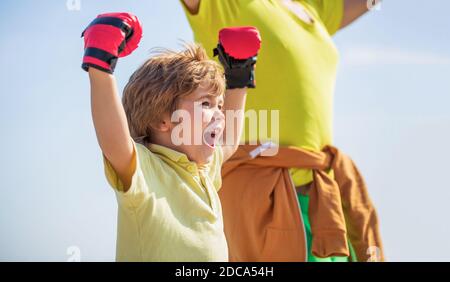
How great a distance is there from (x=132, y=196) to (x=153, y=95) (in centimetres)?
21

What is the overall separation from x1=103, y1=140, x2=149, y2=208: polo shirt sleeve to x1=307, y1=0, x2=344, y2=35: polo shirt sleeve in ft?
3.73

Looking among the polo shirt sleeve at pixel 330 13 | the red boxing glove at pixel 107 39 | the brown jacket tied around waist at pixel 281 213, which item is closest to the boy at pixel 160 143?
the red boxing glove at pixel 107 39

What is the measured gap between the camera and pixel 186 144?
138cm

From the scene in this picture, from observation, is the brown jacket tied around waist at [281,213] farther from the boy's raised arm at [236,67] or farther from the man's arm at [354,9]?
the man's arm at [354,9]

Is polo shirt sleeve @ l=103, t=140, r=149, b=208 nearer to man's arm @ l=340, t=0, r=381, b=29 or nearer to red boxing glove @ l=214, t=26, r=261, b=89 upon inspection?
red boxing glove @ l=214, t=26, r=261, b=89

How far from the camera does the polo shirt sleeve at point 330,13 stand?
227cm

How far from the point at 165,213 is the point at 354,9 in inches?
49.1

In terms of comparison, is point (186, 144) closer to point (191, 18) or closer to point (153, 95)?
point (153, 95)

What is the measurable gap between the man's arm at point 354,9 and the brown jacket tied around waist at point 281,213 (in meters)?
0.55

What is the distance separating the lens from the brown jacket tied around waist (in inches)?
72.7

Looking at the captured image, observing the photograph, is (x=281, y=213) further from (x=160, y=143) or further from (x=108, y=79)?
(x=108, y=79)

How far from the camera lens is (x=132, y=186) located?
1.24 meters
